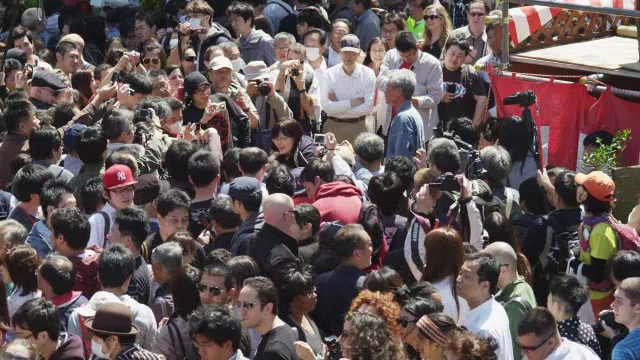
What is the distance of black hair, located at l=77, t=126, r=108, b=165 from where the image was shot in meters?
9.28

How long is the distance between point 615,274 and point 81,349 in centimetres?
331

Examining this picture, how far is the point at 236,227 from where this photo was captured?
8438 mm

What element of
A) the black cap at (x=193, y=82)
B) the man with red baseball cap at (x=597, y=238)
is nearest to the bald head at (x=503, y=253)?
the man with red baseball cap at (x=597, y=238)

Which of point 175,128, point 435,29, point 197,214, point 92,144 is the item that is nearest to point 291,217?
point 197,214

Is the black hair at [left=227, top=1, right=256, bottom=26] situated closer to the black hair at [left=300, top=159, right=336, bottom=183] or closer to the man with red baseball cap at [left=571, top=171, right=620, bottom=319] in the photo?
the black hair at [left=300, top=159, right=336, bottom=183]

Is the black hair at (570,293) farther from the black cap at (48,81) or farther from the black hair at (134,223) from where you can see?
the black cap at (48,81)

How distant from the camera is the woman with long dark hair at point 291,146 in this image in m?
9.84

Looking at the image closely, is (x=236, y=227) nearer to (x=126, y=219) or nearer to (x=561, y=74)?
(x=126, y=219)

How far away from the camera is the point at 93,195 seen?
8.78 metres

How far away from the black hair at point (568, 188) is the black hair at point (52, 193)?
3.30 metres

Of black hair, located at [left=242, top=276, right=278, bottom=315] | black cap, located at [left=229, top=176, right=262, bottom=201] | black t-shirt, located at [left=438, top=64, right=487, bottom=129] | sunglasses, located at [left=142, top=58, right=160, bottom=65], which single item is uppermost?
→ black hair, located at [left=242, top=276, right=278, bottom=315]

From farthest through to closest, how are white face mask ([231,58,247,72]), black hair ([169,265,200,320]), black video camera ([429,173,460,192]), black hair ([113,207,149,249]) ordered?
white face mask ([231,58,247,72]) < black video camera ([429,173,460,192]) < black hair ([113,207,149,249]) < black hair ([169,265,200,320])

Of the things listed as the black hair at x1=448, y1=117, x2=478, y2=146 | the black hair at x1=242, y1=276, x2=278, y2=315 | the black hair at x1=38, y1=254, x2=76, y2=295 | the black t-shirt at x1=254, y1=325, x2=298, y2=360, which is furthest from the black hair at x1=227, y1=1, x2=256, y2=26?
the black t-shirt at x1=254, y1=325, x2=298, y2=360

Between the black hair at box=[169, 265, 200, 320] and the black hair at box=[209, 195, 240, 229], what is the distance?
998 millimetres
